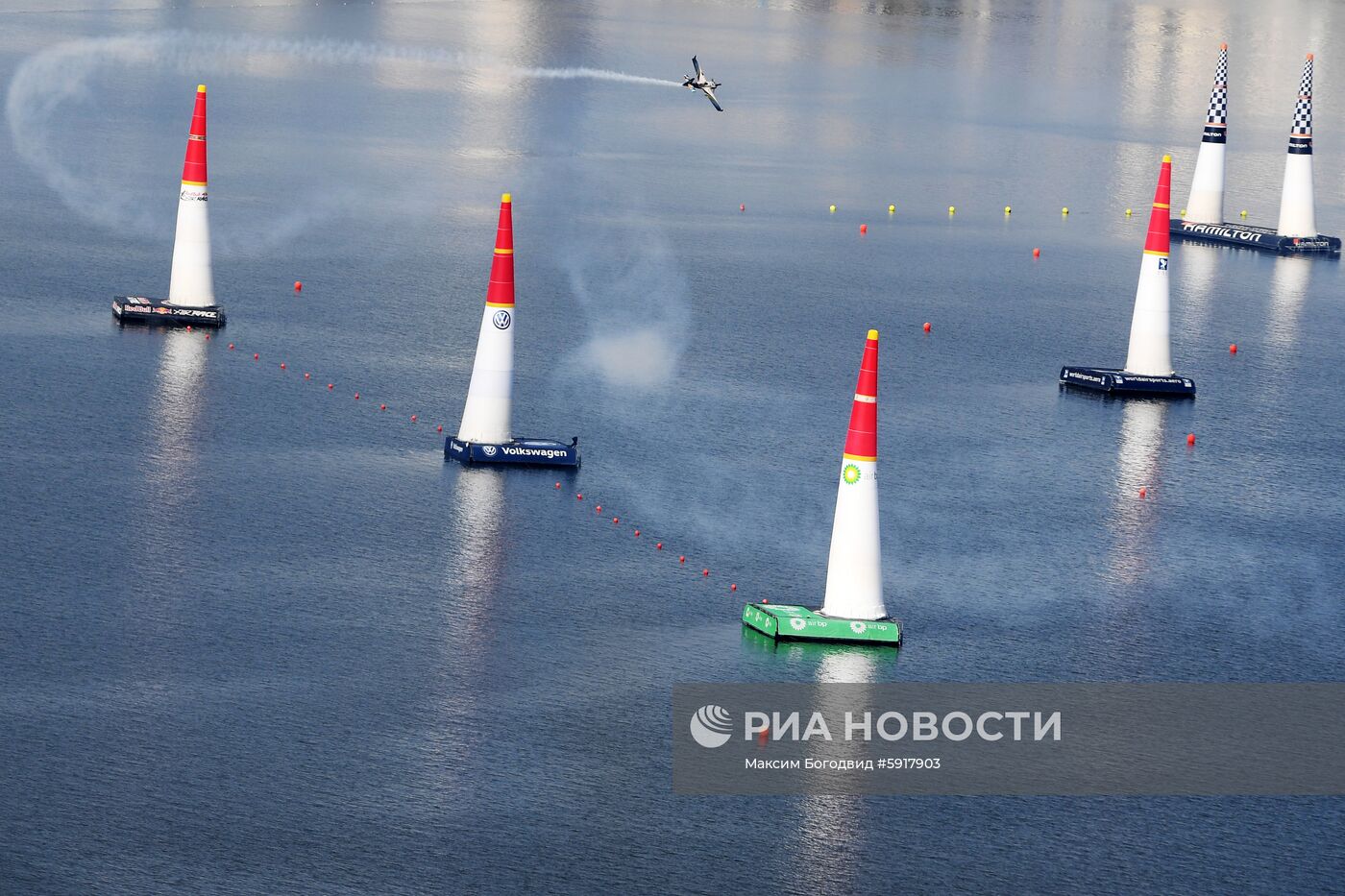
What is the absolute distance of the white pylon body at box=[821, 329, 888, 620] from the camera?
4556 cm

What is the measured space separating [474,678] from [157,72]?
374ft

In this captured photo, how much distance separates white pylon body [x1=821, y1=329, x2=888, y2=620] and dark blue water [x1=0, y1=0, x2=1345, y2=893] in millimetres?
1439

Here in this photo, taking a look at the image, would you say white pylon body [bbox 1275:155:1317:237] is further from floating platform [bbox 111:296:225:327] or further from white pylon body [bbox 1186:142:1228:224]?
floating platform [bbox 111:296:225:327]

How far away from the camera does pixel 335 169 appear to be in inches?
4483

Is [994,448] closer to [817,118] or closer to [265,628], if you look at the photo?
[265,628]

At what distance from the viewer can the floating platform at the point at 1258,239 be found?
112 meters

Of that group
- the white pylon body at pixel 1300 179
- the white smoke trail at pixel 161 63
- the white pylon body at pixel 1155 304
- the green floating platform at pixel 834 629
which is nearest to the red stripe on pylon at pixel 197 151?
the white pylon body at pixel 1155 304

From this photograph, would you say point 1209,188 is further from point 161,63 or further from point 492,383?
point 161,63

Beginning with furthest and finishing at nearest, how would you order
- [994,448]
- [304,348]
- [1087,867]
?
[304,348]
[994,448]
[1087,867]

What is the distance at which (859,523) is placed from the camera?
4669 centimetres

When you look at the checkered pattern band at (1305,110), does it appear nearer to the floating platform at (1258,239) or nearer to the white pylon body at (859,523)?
the floating platform at (1258,239)

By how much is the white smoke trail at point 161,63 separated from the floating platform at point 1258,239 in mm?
29499

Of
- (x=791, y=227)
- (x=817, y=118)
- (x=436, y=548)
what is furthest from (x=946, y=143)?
(x=436, y=548)

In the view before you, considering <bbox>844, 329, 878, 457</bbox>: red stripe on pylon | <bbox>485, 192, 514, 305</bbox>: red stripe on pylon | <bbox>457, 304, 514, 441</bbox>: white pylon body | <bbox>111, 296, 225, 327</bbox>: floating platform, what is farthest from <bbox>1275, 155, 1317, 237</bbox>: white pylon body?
<bbox>844, 329, 878, 457</bbox>: red stripe on pylon
